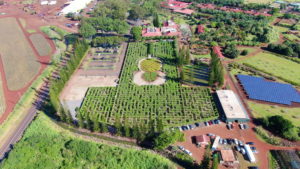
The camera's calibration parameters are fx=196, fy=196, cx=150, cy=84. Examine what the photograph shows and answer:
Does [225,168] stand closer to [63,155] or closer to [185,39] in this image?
[63,155]

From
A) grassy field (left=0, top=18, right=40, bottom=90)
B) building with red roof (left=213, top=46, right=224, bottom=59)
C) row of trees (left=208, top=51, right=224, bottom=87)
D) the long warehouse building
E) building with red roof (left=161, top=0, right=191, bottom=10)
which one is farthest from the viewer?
building with red roof (left=161, top=0, right=191, bottom=10)

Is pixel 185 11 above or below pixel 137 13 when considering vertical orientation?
above

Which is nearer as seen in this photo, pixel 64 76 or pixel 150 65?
pixel 64 76

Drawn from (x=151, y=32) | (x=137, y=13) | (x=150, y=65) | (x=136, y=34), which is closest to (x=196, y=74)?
(x=150, y=65)

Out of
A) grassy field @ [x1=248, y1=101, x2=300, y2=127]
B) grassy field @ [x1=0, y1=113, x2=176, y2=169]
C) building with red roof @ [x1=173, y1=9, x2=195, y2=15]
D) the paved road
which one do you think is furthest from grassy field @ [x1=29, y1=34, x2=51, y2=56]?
grassy field @ [x1=248, y1=101, x2=300, y2=127]

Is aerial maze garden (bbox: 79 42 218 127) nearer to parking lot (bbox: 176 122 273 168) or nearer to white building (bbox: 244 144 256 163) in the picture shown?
parking lot (bbox: 176 122 273 168)

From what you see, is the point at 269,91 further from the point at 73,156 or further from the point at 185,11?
the point at 185,11
